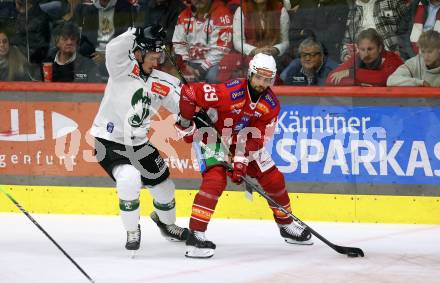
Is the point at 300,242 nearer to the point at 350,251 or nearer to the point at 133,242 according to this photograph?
the point at 350,251

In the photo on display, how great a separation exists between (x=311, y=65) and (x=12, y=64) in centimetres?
216

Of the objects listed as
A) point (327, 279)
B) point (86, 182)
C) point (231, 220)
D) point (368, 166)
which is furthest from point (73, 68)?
point (327, 279)

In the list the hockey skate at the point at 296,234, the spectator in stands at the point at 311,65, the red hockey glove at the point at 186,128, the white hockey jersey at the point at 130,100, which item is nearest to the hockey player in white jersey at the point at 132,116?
the white hockey jersey at the point at 130,100

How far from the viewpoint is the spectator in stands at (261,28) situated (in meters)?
6.36

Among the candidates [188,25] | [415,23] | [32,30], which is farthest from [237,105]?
[32,30]

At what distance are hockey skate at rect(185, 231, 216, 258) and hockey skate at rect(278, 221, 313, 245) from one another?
22.7 inches

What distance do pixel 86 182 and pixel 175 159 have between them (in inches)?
26.0

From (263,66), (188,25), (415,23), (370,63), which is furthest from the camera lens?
(188,25)

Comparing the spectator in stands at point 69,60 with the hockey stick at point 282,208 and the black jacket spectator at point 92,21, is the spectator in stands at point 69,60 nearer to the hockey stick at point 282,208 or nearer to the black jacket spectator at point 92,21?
the black jacket spectator at point 92,21

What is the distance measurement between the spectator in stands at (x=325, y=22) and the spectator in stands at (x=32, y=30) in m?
1.78

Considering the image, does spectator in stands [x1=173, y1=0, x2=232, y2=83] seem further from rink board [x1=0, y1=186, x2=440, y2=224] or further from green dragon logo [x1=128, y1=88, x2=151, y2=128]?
green dragon logo [x1=128, y1=88, x2=151, y2=128]

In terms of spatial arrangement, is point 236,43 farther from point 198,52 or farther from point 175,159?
point 175,159

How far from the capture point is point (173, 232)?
5.79 meters

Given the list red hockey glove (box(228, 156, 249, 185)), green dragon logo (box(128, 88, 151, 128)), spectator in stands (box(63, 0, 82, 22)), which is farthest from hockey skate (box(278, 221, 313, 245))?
spectator in stands (box(63, 0, 82, 22))
